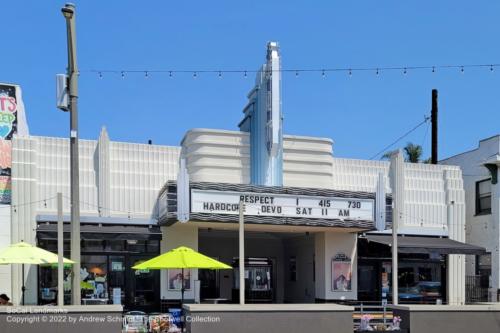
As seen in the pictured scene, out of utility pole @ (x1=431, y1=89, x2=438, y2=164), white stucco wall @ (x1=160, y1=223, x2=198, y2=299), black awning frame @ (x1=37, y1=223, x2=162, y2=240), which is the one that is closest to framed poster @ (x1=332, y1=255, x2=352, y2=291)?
white stucco wall @ (x1=160, y1=223, x2=198, y2=299)

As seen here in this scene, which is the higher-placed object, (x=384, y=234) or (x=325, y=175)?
(x=325, y=175)

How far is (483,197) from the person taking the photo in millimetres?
27016

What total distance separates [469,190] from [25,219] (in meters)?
18.5

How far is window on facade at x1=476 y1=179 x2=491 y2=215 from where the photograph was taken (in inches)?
1049

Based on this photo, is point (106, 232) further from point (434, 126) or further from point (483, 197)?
point (434, 126)

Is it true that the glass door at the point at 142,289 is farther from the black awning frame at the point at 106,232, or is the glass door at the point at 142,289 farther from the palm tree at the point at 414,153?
the palm tree at the point at 414,153

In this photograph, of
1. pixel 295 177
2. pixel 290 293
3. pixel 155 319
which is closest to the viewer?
pixel 155 319

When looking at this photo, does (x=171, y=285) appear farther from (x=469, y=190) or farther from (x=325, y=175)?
(x=469, y=190)

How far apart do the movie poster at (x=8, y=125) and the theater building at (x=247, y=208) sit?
30 centimetres

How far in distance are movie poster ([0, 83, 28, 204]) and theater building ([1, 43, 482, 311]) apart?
296 mm

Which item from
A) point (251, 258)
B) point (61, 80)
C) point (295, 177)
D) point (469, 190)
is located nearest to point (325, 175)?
point (295, 177)

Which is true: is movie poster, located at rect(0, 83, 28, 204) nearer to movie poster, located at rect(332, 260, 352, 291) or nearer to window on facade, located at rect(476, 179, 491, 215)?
movie poster, located at rect(332, 260, 352, 291)

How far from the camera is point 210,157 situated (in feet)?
70.9

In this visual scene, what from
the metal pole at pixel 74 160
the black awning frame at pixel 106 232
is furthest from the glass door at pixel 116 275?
the metal pole at pixel 74 160
